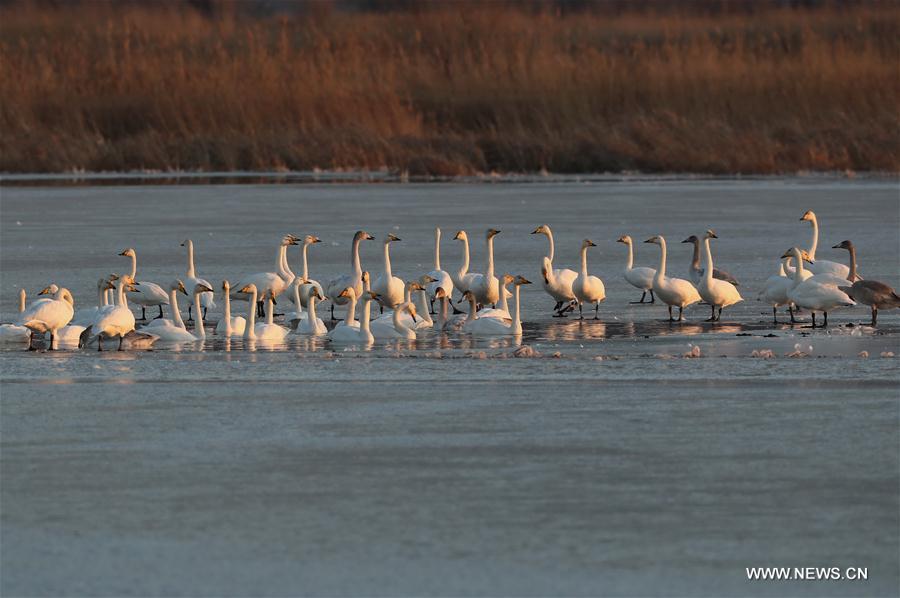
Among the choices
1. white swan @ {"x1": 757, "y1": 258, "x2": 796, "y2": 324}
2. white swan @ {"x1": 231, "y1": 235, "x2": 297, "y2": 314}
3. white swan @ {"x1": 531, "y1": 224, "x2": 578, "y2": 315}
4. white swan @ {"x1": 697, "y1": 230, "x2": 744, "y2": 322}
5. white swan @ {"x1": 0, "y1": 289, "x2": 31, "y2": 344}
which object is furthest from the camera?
white swan @ {"x1": 231, "y1": 235, "x2": 297, "y2": 314}

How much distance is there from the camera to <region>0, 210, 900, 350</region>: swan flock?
9.94m

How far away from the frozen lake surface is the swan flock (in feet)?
0.74

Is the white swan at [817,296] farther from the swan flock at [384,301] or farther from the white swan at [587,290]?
the white swan at [587,290]

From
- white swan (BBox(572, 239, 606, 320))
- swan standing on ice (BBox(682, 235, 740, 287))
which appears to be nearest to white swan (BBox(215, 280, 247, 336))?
white swan (BBox(572, 239, 606, 320))

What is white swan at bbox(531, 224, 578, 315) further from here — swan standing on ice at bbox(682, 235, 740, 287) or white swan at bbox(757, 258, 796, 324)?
white swan at bbox(757, 258, 796, 324)

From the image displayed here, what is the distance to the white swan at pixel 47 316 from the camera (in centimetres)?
959

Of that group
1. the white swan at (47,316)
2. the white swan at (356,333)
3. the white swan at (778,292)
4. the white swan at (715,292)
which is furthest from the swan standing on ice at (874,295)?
the white swan at (47,316)

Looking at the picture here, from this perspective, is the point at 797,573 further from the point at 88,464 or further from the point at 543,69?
the point at 543,69

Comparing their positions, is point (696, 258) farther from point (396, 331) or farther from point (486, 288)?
point (396, 331)

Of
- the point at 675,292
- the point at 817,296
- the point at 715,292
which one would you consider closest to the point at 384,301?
the point at 675,292

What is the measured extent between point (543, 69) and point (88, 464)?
2368 cm

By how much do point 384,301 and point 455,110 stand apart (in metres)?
17.7

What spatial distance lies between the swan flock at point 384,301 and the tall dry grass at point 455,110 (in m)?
14.3

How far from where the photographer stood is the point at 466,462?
609 cm
